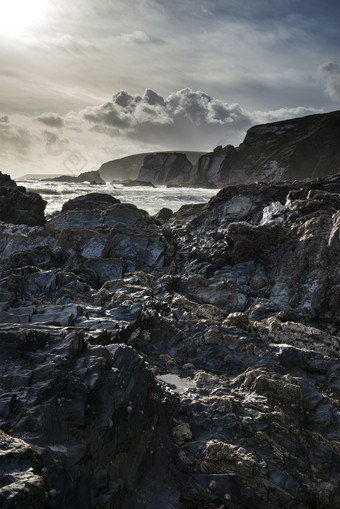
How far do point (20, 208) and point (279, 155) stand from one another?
130509 millimetres

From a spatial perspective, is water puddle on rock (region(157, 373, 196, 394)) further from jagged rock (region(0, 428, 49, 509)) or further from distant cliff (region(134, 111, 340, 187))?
distant cliff (region(134, 111, 340, 187))

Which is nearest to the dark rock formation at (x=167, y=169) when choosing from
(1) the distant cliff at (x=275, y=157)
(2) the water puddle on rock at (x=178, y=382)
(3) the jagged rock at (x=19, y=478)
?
(1) the distant cliff at (x=275, y=157)

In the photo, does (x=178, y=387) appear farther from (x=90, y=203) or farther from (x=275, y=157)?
(x=275, y=157)

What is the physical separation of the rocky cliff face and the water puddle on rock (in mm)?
127127

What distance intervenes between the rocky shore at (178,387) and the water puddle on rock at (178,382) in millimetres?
66

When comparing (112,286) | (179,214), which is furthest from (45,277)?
(179,214)

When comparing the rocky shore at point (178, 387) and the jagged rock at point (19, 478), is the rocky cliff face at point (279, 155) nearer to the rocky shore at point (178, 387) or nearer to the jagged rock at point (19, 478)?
the rocky shore at point (178, 387)

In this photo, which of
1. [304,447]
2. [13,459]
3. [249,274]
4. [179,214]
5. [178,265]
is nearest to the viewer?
[13,459]

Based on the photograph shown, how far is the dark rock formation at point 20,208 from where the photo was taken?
104ft

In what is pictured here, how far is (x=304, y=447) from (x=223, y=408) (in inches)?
72.0

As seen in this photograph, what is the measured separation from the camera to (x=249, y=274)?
59.7 ft

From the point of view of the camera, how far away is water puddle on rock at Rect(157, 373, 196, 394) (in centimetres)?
921

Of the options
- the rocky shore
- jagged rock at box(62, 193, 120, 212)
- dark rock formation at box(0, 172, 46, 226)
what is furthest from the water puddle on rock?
jagged rock at box(62, 193, 120, 212)

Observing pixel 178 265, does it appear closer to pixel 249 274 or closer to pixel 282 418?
pixel 249 274
